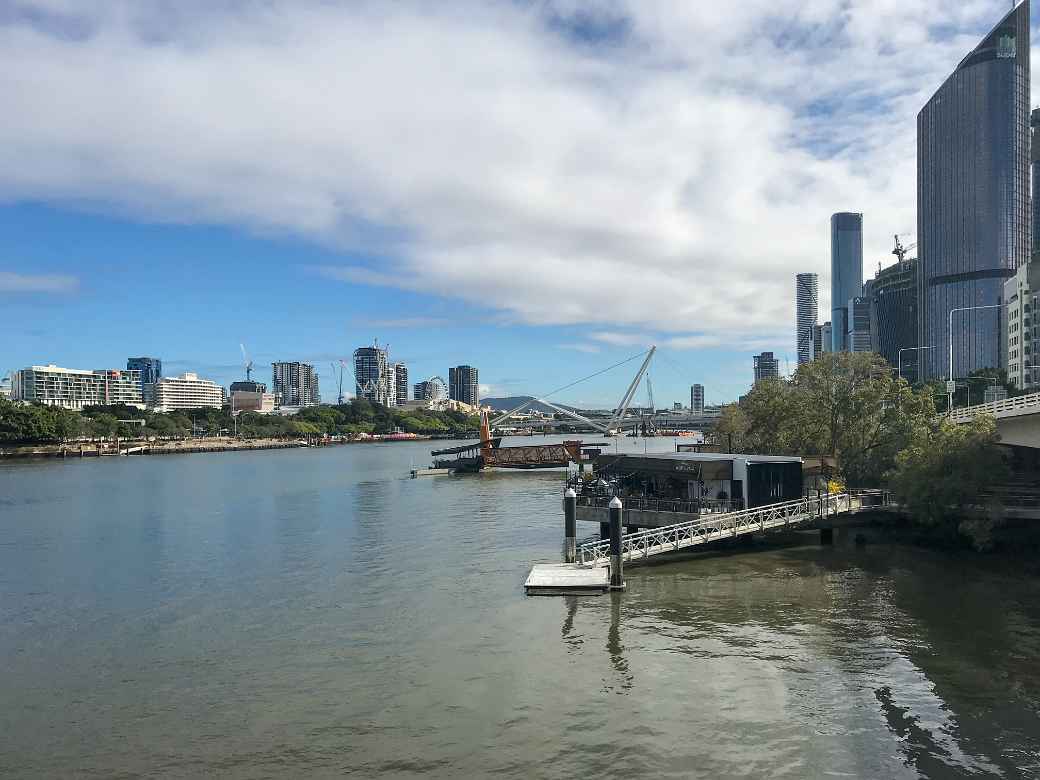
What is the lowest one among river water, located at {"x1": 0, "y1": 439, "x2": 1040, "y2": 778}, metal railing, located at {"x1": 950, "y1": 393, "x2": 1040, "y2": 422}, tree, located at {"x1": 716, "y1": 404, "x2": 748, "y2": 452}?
river water, located at {"x1": 0, "y1": 439, "x2": 1040, "y2": 778}

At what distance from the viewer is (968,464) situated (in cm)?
3716

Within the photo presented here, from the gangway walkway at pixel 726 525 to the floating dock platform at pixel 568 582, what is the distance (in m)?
1.13

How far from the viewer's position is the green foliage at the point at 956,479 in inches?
1448

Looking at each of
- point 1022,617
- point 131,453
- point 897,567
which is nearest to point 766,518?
point 897,567

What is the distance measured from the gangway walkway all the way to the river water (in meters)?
1.23

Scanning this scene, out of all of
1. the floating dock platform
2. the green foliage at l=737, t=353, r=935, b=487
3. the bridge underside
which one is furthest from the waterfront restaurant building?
the bridge underside

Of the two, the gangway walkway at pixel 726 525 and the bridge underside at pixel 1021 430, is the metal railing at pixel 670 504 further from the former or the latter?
the bridge underside at pixel 1021 430

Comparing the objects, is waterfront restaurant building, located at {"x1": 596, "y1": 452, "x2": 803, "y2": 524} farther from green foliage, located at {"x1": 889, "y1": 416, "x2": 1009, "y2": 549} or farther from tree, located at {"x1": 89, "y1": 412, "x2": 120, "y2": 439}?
tree, located at {"x1": 89, "y1": 412, "x2": 120, "y2": 439}

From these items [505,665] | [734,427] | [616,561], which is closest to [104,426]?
[734,427]

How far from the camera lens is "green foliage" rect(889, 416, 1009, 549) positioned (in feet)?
121

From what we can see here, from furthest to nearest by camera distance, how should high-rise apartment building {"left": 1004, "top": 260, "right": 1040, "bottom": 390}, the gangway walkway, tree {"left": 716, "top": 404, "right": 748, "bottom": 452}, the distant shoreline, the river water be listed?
the distant shoreline → high-rise apartment building {"left": 1004, "top": 260, "right": 1040, "bottom": 390} → tree {"left": 716, "top": 404, "right": 748, "bottom": 452} → the gangway walkway → the river water

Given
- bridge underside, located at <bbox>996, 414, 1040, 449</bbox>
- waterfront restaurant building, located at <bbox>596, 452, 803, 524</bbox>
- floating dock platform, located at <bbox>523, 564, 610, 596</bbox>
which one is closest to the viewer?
floating dock platform, located at <bbox>523, 564, 610, 596</bbox>

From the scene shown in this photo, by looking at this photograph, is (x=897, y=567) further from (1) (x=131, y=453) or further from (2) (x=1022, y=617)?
(1) (x=131, y=453)

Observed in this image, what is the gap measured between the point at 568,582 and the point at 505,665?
27.4 feet
